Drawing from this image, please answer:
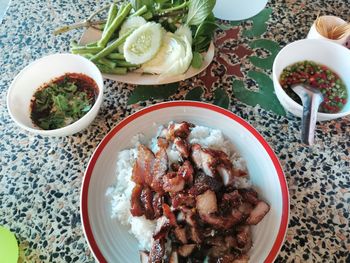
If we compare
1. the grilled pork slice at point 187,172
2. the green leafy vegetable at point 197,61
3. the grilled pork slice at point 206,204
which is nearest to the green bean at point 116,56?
the green leafy vegetable at point 197,61

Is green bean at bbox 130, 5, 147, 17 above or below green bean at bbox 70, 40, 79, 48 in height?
above

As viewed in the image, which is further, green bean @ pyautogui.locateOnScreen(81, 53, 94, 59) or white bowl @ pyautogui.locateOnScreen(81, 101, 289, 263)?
green bean @ pyautogui.locateOnScreen(81, 53, 94, 59)

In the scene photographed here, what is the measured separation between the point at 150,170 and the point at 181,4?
943 millimetres

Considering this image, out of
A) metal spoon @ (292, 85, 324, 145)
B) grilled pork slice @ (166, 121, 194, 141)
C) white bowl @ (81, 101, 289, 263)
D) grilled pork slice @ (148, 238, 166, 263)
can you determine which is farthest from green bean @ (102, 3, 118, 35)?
grilled pork slice @ (148, 238, 166, 263)

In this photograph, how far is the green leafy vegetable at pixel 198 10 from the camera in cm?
152

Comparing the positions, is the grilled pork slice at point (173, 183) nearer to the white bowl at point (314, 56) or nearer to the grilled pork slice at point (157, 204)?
the grilled pork slice at point (157, 204)

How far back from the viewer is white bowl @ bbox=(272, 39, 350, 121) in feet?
4.72

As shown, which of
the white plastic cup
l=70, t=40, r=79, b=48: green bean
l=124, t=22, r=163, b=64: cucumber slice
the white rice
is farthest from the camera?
the white plastic cup

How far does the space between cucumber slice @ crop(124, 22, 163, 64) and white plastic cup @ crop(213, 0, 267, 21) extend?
471mm

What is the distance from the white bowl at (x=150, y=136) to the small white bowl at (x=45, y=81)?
0.18 metres

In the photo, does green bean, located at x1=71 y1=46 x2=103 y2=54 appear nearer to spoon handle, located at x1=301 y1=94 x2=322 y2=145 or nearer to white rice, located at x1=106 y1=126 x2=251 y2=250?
white rice, located at x1=106 y1=126 x2=251 y2=250

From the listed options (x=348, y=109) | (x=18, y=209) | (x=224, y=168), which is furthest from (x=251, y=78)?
(x=18, y=209)

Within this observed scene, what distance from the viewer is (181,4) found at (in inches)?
65.7

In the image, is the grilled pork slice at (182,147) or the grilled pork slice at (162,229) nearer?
the grilled pork slice at (162,229)
